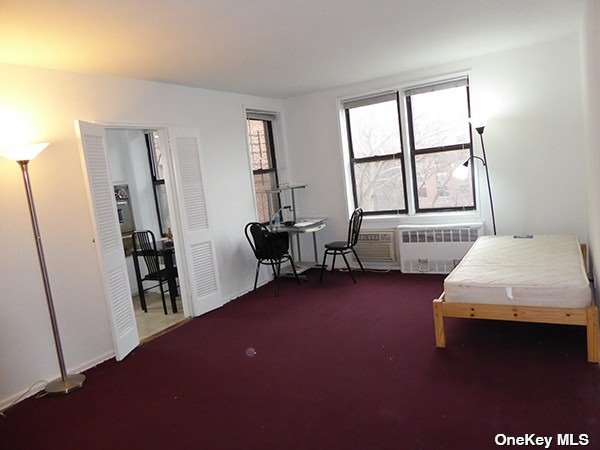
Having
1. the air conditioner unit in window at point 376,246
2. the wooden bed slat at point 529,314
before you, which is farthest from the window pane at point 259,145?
the wooden bed slat at point 529,314

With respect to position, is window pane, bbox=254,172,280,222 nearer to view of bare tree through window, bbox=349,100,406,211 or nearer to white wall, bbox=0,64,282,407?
view of bare tree through window, bbox=349,100,406,211

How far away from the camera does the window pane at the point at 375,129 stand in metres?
5.32

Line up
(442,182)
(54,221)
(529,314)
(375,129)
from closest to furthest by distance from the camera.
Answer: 1. (529,314)
2. (54,221)
3. (442,182)
4. (375,129)

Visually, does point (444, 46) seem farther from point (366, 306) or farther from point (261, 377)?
point (261, 377)

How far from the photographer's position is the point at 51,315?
10.3 feet

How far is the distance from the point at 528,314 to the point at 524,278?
0.25 meters

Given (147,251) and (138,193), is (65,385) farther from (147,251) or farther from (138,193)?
(138,193)

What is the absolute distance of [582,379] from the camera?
2.48m

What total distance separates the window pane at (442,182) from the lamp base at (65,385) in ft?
13.4

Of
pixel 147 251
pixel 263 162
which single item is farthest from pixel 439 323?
pixel 263 162

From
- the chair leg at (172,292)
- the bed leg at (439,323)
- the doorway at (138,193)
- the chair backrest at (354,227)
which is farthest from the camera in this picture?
the doorway at (138,193)

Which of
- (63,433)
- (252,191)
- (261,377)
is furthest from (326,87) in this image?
(63,433)

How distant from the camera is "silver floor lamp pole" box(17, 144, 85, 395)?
303 centimetres

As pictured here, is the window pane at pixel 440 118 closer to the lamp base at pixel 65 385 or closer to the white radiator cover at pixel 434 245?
the white radiator cover at pixel 434 245
